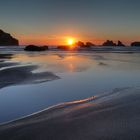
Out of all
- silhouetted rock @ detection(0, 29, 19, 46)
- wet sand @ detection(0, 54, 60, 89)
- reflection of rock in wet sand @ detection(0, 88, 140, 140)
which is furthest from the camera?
silhouetted rock @ detection(0, 29, 19, 46)

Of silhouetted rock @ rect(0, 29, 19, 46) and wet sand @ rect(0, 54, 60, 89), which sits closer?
wet sand @ rect(0, 54, 60, 89)

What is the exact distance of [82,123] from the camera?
466cm

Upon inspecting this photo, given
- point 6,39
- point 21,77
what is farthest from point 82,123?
point 6,39

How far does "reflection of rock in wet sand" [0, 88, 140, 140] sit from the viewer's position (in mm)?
4016

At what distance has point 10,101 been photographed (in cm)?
704

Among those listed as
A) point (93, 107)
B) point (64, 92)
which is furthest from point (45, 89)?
point (93, 107)

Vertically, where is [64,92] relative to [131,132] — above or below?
below

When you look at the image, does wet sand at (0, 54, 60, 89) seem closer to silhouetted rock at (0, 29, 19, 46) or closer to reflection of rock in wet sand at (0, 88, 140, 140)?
reflection of rock in wet sand at (0, 88, 140, 140)

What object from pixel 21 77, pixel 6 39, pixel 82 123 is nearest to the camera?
pixel 82 123

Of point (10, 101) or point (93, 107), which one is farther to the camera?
point (10, 101)

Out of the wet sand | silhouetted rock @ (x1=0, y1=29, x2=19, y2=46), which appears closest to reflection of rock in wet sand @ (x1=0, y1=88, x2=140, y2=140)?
the wet sand

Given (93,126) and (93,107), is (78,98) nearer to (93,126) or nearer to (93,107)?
(93,107)

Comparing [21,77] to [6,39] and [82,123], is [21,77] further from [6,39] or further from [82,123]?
[6,39]

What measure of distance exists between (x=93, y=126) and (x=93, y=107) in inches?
60.9
